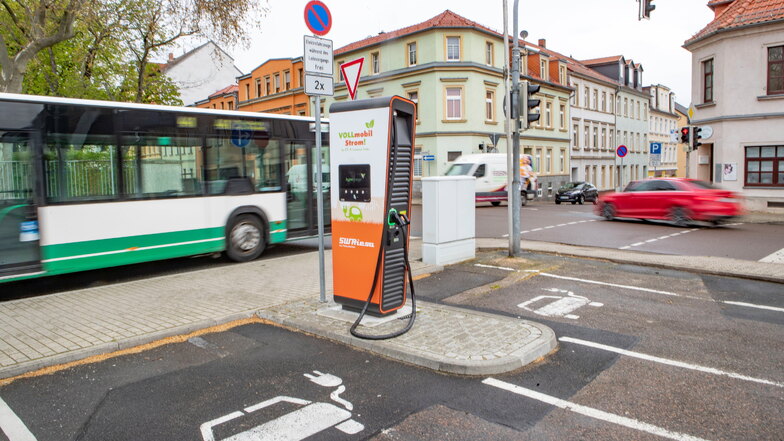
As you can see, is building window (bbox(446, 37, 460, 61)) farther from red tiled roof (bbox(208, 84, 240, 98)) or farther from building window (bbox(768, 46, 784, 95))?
red tiled roof (bbox(208, 84, 240, 98))

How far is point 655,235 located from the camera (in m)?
15.5

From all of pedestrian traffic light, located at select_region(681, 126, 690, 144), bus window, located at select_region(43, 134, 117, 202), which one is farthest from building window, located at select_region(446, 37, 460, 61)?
bus window, located at select_region(43, 134, 117, 202)

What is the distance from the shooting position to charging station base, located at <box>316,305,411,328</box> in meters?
6.17

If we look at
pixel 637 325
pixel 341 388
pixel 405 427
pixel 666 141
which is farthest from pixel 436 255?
pixel 666 141

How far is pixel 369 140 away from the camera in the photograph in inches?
235

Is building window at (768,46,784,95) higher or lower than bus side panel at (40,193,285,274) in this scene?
higher

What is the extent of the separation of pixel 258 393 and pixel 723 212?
55.4 ft

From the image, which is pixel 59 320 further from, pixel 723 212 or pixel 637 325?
pixel 723 212

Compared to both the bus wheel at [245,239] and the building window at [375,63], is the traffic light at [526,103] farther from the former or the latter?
the building window at [375,63]

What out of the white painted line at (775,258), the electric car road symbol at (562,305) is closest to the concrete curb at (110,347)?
the electric car road symbol at (562,305)

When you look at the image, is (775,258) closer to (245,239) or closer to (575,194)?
(245,239)

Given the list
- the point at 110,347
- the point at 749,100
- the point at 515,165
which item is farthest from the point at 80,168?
the point at 749,100

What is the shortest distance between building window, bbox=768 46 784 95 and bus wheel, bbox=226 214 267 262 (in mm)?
22812

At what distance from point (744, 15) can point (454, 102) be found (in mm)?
18666
